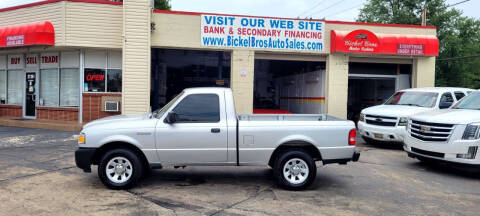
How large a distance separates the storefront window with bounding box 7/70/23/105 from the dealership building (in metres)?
0.07

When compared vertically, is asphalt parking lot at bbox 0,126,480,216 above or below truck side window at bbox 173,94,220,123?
below

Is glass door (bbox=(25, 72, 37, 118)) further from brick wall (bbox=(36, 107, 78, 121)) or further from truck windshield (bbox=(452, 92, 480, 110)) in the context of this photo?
truck windshield (bbox=(452, 92, 480, 110))

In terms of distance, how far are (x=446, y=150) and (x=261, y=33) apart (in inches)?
389

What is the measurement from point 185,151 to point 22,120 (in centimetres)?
1296

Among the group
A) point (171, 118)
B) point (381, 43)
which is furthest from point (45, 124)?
point (381, 43)

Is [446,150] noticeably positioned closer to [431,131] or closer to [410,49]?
[431,131]

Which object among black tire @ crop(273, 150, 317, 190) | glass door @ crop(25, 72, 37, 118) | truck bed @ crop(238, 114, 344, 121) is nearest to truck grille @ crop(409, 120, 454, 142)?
truck bed @ crop(238, 114, 344, 121)

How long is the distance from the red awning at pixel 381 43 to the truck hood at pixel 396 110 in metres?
4.87

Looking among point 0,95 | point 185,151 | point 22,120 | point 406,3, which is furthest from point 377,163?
point 406,3

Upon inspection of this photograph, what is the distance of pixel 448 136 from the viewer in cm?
809

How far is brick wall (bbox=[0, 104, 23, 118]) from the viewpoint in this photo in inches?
713

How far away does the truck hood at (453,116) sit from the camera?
8.07 metres

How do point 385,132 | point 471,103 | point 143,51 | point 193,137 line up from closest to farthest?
point 193,137, point 471,103, point 385,132, point 143,51

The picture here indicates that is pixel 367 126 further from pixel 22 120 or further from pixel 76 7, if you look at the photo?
pixel 22 120
